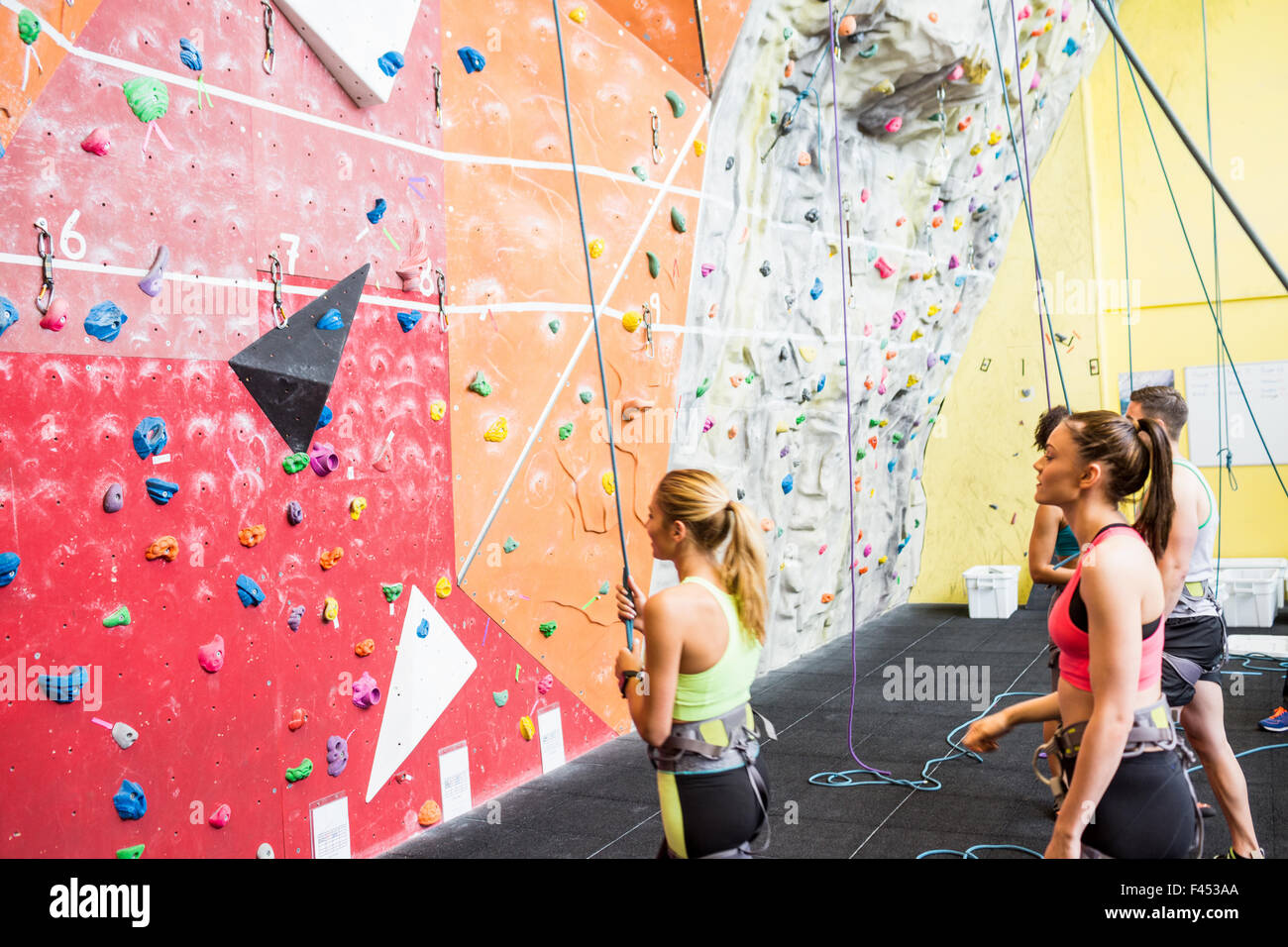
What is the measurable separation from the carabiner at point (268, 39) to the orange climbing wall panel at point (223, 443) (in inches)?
1.0

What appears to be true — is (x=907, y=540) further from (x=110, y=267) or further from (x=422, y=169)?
(x=110, y=267)

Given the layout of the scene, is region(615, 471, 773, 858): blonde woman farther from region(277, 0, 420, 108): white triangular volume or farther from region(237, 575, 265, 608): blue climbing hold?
region(277, 0, 420, 108): white triangular volume

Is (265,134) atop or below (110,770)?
atop

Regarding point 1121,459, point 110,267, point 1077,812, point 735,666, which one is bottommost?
point 1077,812

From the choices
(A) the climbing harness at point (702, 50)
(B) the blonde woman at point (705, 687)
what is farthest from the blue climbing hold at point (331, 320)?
(A) the climbing harness at point (702, 50)

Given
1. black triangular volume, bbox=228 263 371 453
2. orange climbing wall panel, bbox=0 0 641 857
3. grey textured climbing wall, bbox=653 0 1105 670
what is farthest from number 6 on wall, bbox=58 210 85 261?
grey textured climbing wall, bbox=653 0 1105 670

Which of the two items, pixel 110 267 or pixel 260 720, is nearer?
pixel 110 267

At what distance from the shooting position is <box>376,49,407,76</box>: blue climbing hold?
8.97 ft

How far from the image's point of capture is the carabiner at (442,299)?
298cm

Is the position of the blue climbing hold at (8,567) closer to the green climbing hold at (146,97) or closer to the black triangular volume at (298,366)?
the black triangular volume at (298,366)
